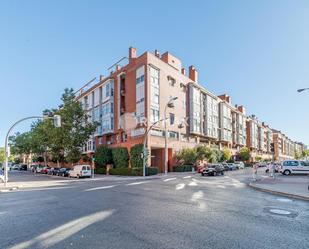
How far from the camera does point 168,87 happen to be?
1770 inches

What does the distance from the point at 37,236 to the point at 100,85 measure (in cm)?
4687

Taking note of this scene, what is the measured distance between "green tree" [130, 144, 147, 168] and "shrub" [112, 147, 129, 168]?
225cm

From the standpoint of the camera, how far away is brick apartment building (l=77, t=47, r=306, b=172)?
4056 centimetres

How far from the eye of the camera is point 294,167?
32.5m

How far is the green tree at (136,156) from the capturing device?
35.9m

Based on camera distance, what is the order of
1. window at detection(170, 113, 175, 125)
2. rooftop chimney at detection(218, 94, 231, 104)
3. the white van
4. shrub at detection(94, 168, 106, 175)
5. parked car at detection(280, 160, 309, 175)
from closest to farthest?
1. parked car at detection(280, 160, 309, 175)
2. the white van
3. shrub at detection(94, 168, 106, 175)
4. window at detection(170, 113, 175, 125)
5. rooftop chimney at detection(218, 94, 231, 104)

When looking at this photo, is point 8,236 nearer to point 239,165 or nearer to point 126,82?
point 126,82

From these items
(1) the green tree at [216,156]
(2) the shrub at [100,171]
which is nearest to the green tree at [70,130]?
(2) the shrub at [100,171]

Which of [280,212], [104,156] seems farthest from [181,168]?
[280,212]

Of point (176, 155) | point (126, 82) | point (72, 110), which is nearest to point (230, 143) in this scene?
point (176, 155)

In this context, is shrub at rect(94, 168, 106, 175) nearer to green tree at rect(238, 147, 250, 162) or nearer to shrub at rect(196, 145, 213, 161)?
shrub at rect(196, 145, 213, 161)

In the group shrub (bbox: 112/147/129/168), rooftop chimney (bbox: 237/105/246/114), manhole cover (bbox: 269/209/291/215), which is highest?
rooftop chimney (bbox: 237/105/246/114)

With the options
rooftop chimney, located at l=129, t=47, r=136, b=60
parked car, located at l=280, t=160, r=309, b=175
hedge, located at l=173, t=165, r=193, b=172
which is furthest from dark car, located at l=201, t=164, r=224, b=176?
rooftop chimney, located at l=129, t=47, r=136, b=60

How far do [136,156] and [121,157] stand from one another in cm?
→ 403
